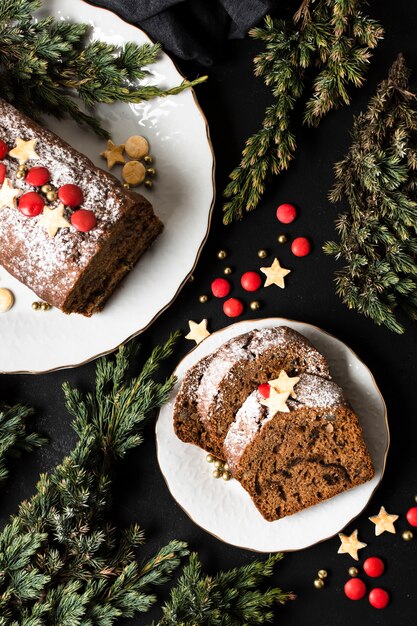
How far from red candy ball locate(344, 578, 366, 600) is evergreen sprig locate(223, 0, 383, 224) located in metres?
1.64

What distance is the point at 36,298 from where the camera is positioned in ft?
10.5

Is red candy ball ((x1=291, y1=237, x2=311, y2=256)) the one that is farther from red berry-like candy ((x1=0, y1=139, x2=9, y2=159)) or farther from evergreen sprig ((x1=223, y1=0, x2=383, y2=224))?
red berry-like candy ((x1=0, y1=139, x2=9, y2=159))

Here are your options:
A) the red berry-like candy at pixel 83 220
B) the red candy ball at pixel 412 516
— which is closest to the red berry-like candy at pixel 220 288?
the red berry-like candy at pixel 83 220

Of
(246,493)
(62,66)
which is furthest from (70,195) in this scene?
(246,493)

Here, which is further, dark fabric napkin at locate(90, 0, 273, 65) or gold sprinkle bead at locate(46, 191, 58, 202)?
dark fabric napkin at locate(90, 0, 273, 65)

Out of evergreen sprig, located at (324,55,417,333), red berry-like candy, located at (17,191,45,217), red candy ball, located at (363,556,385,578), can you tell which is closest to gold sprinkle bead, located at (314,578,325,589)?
red candy ball, located at (363,556,385,578)

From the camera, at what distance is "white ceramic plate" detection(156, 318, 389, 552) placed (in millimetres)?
3035

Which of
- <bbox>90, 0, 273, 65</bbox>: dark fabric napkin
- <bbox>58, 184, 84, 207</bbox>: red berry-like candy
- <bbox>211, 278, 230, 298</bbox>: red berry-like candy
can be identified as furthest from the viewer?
<bbox>211, 278, 230, 298</bbox>: red berry-like candy

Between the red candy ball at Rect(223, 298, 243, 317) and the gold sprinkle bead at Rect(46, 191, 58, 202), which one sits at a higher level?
the gold sprinkle bead at Rect(46, 191, 58, 202)

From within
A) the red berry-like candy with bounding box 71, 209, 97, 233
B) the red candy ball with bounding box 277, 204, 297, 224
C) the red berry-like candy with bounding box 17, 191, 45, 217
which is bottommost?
the red candy ball with bounding box 277, 204, 297, 224

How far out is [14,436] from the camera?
312 cm

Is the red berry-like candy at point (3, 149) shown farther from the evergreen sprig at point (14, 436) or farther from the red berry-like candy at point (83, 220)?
the evergreen sprig at point (14, 436)

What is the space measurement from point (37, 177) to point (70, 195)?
0.15m

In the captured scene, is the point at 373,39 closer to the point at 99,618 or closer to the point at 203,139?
the point at 203,139
